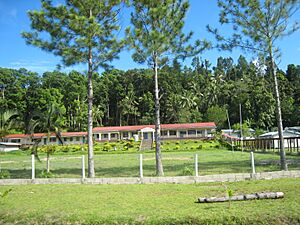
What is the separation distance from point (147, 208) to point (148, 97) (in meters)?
59.0

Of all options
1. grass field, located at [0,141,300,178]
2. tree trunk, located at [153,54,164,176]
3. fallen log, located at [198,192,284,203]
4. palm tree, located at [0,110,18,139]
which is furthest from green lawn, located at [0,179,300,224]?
palm tree, located at [0,110,18,139]

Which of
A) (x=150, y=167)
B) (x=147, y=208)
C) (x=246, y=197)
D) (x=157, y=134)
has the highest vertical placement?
(x=157, y=134)

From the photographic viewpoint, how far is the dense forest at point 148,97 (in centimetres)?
6034

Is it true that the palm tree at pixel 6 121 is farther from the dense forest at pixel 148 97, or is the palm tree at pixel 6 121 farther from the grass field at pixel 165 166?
the dense forest at pixel 148 97

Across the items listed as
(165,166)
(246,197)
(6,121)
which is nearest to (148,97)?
(165,166)

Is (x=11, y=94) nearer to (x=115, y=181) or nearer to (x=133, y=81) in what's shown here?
(x=133, y=81)

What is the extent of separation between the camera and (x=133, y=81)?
7125cm

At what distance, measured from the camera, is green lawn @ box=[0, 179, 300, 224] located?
20.7 feet

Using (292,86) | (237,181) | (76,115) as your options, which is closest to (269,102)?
(292,86)

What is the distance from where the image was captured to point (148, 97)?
65.9 meters

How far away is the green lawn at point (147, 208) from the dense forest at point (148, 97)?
46.8 metres

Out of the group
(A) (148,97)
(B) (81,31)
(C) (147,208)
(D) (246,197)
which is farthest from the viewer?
(A) (148,97)

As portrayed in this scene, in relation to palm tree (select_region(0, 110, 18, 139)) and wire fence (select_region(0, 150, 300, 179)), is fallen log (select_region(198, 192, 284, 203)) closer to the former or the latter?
wire fence (select_region(0, 150, 300, 179))

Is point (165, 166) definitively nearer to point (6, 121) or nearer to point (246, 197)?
point (6, 121)
